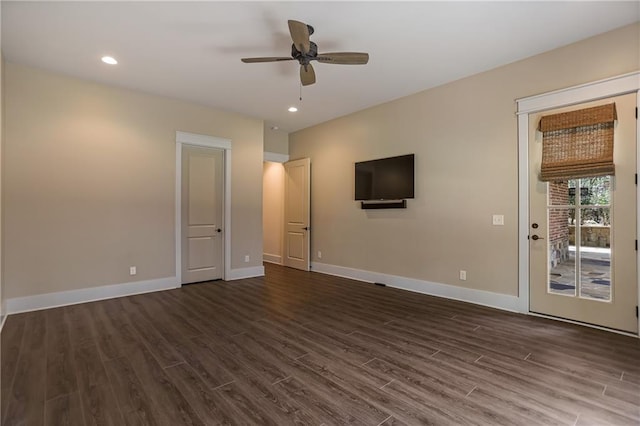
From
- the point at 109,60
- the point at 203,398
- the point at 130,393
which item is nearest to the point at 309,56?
the point at 109,60

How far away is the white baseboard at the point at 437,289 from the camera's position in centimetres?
381

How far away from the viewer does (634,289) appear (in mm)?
2961

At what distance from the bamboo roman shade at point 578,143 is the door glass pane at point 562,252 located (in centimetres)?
22

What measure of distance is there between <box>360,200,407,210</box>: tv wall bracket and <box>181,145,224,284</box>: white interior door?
256cm

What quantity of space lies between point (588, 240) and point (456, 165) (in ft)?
5.52

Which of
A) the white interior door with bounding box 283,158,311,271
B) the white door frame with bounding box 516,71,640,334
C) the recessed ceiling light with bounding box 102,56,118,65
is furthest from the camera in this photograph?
the white interior door with bounding box 283,158,311,271

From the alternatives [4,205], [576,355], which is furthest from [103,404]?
[576,355]

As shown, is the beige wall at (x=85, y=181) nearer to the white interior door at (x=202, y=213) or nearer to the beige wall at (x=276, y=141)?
the white interior door at (x=202, y=213)

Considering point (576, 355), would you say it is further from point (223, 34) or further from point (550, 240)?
point (223, 34)

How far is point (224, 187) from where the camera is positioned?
5492 millimetres

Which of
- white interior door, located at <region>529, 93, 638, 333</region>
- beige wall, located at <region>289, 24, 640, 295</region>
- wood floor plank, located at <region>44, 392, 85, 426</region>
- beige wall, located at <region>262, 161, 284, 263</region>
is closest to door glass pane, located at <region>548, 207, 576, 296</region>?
white interior door, located at <region>529, 93, 638, 333</region>

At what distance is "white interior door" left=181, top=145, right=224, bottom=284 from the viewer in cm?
512

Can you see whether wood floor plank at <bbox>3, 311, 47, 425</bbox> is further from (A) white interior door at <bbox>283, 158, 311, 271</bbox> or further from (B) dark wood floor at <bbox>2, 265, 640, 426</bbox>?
(A) white interior door at <bbox>283, 158, 311, 271</bbox>

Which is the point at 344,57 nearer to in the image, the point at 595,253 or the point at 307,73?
the point at 307,73
